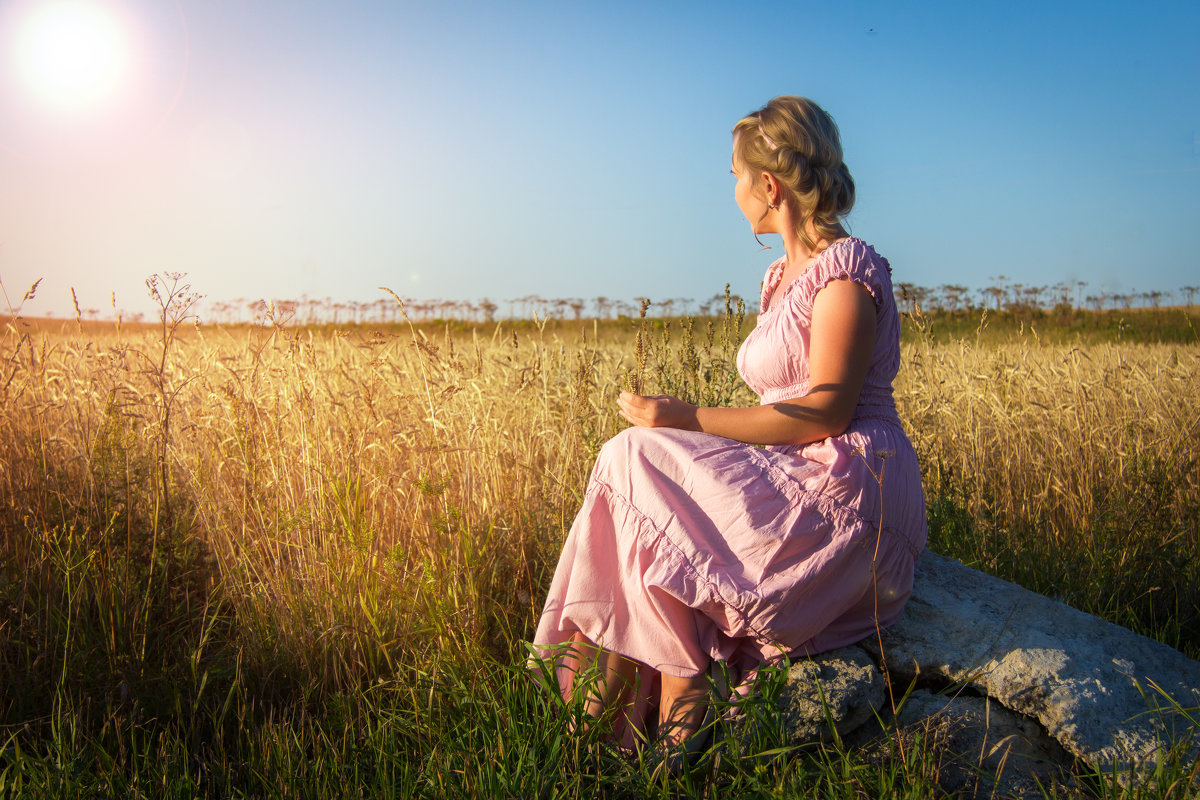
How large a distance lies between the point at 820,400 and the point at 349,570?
174 centimetres

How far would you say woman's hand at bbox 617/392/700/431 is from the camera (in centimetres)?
201

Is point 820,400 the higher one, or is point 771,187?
point 771,187

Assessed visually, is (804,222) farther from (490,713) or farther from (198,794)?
(198,794)

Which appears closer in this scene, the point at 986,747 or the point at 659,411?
the point at 986,747

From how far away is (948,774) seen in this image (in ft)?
6.01

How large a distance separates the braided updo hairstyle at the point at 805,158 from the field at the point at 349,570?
2.68ft

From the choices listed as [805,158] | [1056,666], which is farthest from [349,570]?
[1056,666]

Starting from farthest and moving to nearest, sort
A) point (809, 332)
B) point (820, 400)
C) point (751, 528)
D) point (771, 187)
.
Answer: point (771, 187) → point (809, 332) → point (820, 400) → point (751, 528)

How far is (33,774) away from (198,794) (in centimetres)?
39

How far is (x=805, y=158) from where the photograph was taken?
2.23 meters

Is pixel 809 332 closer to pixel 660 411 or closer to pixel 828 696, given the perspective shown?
pixel 660 411

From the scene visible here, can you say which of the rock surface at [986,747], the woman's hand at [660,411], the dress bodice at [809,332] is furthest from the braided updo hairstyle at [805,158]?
the rock surface at [986,747]

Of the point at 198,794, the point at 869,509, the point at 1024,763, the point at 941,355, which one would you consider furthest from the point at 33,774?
the point at 941,355

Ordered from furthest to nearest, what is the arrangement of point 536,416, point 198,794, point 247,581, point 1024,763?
point 536,416 → point 247,581 → point 198,794 → point 1024,763
